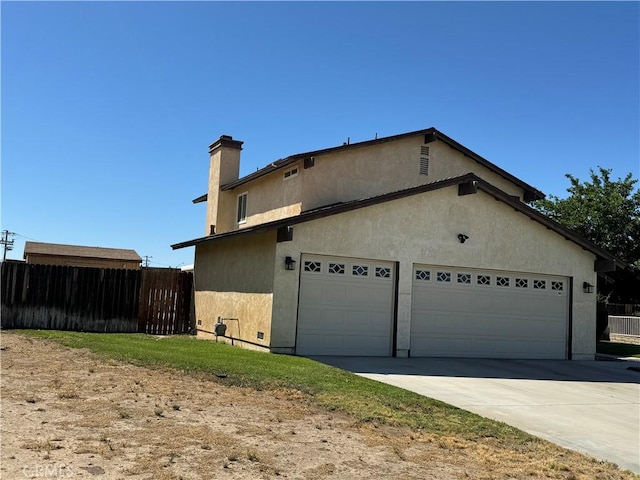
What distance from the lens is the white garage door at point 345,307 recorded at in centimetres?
1459

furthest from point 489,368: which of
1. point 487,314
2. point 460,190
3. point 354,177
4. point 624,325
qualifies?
point 624,325

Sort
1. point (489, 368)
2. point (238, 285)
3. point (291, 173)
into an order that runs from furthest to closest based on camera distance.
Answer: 1. point (291, 173)
2. point (238, 285)
3. point (489, 368)

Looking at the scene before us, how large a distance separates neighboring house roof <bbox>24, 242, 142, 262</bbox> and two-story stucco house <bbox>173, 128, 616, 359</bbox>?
1097 inches

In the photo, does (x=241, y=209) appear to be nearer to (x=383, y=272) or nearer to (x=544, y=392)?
(x=383, y=272)

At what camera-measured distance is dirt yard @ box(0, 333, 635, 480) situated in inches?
213

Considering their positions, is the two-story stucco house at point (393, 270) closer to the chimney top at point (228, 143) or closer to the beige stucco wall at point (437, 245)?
the beige stucco wall at point (437, 245)

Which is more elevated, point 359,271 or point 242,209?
point 242,209

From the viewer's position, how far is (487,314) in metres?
16.6

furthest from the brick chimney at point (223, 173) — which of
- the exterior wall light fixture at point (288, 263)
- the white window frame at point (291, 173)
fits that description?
the exterior wall light fixture at point (288, 263)

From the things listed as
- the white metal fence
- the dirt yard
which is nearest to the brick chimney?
the dirt yard

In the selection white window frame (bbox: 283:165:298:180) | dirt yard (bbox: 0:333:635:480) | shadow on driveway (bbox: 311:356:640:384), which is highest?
white window frame (bbox: 283:165:298:180)

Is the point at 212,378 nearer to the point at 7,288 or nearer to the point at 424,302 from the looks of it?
the point at 424,302

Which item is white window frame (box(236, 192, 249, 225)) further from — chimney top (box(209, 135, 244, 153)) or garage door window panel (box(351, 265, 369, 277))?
garage door window panel (box(351, 265, 369, 277))

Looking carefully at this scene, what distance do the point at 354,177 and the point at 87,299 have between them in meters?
9.43
